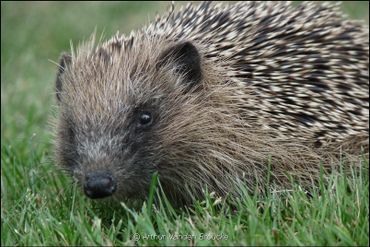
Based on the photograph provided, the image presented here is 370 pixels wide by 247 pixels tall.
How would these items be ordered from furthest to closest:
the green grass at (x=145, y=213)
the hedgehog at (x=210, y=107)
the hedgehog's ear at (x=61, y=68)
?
the hedgehog's ear at (x=61, y=68), the hedgehog at (x=210, y=107), the green grass at (x=145, y=213)

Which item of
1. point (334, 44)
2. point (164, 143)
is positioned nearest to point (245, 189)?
point (164, 143)

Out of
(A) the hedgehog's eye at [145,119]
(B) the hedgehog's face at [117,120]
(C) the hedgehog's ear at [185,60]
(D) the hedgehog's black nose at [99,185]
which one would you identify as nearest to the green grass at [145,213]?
(D) the hedgehog's black nose at [99,185]

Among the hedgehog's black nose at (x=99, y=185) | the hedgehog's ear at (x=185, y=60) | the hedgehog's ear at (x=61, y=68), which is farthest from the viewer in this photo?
the hedgehog's ear at (x=61, y=68)

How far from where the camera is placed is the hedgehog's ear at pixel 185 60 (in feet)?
17.4

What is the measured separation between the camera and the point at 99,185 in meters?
4.62

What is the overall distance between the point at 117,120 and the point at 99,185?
1.73 ft

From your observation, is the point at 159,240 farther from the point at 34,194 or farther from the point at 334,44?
the point at 334,44

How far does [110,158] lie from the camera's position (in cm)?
478

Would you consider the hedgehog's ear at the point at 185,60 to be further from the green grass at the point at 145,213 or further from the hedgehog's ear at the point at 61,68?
the green grass at the point at 145,213

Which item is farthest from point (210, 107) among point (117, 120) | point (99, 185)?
point (99, 185)

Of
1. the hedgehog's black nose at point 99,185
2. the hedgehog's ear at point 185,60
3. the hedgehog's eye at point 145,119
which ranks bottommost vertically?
the hedgehog's black nose at point 99,185

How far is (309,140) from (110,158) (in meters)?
1.61

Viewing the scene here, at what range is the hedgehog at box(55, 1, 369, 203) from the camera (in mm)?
4992

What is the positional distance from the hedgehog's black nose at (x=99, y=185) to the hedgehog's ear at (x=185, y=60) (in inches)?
42.5
